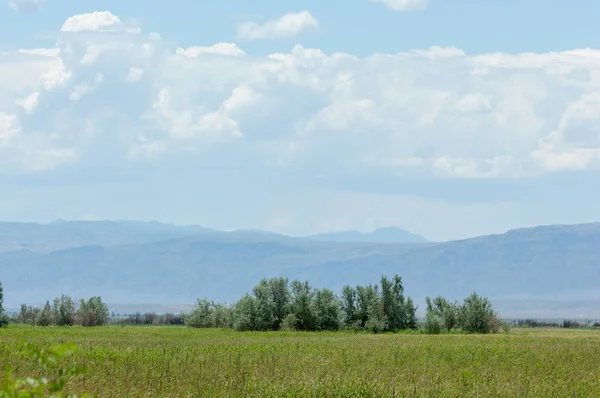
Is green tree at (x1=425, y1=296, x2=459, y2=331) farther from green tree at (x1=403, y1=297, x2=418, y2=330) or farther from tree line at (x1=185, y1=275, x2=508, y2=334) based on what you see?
green tree at (x1=403, y1=297, x2=418, y2=330)

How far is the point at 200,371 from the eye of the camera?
21828mm

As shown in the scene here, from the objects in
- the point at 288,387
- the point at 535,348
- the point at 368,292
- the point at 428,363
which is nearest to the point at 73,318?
the point at 368,292

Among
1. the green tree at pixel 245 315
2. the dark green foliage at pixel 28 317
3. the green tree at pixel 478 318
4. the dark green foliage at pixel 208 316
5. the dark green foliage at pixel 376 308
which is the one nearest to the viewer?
the green tree at pixel 245 315

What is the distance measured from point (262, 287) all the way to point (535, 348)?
110 feet

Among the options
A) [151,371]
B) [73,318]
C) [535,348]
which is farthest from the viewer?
[73,318]

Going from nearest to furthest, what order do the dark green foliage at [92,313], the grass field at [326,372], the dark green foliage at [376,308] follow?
the grass field at [326,372] < the dark green foliage at [376,308] < the dark green foliage at [92,313]

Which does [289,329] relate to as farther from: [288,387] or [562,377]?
[288,387]

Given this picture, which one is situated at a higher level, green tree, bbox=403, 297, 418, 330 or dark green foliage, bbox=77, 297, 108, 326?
dark green foliage, bbox=77, 297, 108, 326

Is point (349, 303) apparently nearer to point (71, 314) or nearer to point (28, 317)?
point (71, 314)

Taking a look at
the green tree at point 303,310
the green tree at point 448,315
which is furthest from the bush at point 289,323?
the green tree at point 448,315

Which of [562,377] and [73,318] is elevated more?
[73,318]

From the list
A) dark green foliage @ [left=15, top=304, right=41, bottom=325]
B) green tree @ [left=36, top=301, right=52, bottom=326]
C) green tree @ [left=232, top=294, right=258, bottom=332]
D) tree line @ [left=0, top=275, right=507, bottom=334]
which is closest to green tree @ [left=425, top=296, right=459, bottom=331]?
tree line @ [left=0, top=275, right=507, bottom=334]

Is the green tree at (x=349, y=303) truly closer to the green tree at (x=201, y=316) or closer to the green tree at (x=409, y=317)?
the green tree at (x=409, y=317)

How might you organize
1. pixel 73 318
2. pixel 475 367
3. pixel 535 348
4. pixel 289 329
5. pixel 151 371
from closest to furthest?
pixel 151 371 → pixel 475 367 → pixel 535 348 → pixel 289 329 → pixel 73 318
